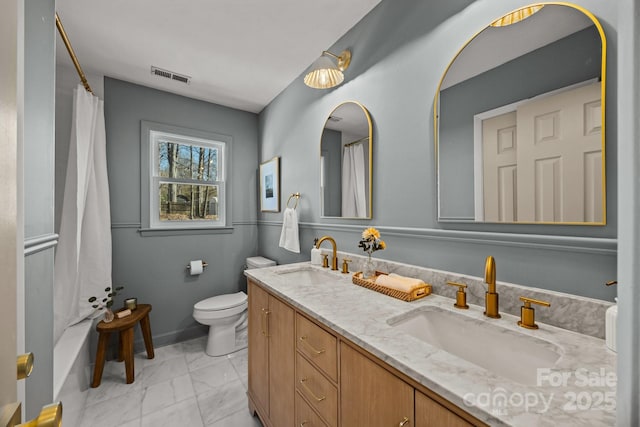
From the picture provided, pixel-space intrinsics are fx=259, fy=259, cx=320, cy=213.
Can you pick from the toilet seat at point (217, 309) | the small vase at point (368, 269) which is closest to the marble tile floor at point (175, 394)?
the toilet seat at point (217, 309)

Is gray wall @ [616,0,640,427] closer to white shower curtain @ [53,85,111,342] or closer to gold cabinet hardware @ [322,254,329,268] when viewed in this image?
gold cabinet hardware @ [322,254,329,268]

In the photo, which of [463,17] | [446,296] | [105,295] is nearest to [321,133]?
[463,17]

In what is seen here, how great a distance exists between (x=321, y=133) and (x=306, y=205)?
24.3 inches

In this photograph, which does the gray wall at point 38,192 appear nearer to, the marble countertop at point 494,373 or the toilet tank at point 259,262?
the marble countertop at point 494,373

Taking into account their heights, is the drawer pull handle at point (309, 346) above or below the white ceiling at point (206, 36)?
below

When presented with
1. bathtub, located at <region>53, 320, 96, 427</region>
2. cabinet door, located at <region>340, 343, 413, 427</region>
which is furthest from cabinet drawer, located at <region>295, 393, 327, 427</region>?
bathtub, located at <region>53, 320, 96, 427</region>

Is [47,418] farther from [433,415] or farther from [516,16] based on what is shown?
[516,16]

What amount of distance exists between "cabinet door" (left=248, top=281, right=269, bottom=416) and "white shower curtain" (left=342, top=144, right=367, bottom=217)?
769 millimetres

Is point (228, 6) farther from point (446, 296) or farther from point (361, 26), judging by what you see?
point (446, 296)

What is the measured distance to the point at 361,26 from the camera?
5.49 ft

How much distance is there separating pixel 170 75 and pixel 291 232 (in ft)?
5.78

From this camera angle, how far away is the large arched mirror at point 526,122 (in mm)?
818

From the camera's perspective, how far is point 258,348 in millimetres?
1531

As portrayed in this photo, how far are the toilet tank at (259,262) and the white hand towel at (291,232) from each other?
1.42ft
